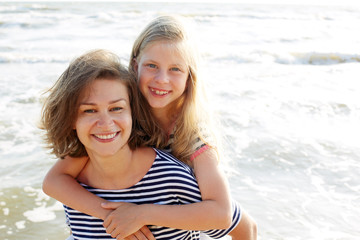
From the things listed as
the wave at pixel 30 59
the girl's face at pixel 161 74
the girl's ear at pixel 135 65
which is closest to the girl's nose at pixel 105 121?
the girl's face at pixel 161 74

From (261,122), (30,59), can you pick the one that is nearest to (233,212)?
(261,122)

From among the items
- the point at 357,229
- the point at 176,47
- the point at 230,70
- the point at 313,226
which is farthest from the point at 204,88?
the point at 230,70

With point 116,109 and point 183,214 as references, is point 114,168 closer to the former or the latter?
point 116,109

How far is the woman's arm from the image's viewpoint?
2.39 meters

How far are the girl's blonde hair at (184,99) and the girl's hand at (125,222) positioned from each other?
1.66ft

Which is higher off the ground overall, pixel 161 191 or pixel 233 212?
pixel 161 191

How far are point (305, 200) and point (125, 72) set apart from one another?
7.78 ft

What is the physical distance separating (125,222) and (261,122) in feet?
13.0

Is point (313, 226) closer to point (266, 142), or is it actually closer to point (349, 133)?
point (266, 142)

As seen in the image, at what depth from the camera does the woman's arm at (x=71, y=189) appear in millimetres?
2389

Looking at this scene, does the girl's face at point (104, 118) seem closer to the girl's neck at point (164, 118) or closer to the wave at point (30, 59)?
the girl's neck at point (164, 118)

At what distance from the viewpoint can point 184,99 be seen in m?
3.01

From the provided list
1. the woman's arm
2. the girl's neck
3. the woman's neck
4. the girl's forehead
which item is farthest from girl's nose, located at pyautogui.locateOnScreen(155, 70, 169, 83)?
the woman's arm

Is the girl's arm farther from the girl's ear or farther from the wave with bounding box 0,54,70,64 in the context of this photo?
the wave with bounding box 0,54,70,64
